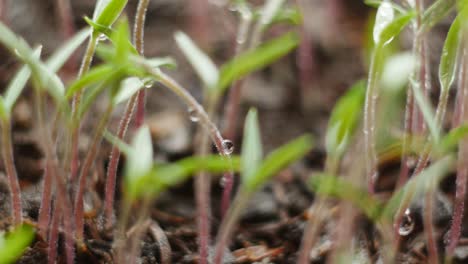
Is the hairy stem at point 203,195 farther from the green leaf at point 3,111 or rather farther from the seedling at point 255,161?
the green leaf at point 3,111

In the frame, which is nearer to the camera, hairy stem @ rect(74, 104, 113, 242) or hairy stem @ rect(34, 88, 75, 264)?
hairy stem @ rect(34, 88, 75, 264)

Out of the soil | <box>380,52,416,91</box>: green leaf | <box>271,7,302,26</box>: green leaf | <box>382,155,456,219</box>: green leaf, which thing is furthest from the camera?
<box>271,7,302,26</box>: green leaf

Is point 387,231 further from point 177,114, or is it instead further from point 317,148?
point 177,114

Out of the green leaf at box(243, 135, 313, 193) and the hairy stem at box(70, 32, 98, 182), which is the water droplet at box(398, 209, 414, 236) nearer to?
the green leaf at box(243, 135, 313, 193)

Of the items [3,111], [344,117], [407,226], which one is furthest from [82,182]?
[407,226]

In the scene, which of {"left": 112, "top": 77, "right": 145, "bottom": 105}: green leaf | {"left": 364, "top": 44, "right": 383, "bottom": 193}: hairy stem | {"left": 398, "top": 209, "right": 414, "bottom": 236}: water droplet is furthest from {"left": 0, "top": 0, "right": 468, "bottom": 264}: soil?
{"left": 112, "top": 77, "right": 145, "bottom": 105}: green leaf

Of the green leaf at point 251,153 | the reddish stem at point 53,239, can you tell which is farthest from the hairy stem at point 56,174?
the green leaf at point 251,153
